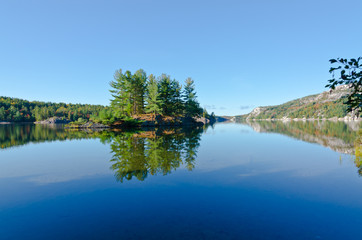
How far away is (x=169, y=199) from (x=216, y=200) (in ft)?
6.61

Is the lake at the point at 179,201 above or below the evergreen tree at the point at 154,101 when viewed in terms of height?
below

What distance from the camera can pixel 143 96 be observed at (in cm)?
7406

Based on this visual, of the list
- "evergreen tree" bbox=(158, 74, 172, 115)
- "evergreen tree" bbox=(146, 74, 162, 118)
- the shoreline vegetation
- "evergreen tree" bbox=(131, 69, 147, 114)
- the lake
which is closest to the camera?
the lake

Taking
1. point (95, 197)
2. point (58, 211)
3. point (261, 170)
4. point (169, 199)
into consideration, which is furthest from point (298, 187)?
point (58, 211)

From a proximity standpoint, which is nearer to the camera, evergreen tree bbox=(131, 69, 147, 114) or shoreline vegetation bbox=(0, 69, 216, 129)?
shoreline vegetation bbox=(0, 69, 216, 129)

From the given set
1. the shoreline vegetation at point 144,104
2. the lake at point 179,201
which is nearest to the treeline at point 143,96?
the shoreline vegetation at point 144,104

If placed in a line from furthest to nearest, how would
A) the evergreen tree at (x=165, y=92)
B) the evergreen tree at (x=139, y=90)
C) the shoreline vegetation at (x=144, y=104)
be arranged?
the evergreen tree at (x=165, y=92), the evergreen tree at (x=139, y=90), the shoreline vegetation at (x=144, y=104)

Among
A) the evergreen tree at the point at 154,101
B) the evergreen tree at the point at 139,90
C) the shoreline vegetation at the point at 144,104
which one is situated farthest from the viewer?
the evergreen tree at the point at 139,90

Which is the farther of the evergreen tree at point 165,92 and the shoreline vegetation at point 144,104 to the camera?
the evergreen tree at point 165,92

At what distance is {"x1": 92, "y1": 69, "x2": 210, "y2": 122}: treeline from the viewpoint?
67.1 m

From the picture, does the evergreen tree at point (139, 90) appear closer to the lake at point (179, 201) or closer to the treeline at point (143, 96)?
the treeline at point (143, 96)

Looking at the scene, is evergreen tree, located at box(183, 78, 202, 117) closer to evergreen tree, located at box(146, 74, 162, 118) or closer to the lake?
evergreen tree, located at box(146, 74, 162, 118)

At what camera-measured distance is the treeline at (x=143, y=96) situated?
220ft

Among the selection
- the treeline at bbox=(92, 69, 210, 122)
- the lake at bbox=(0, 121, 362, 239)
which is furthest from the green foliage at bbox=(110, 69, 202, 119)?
the lake at bbox=(0, 121, 362, 239)
